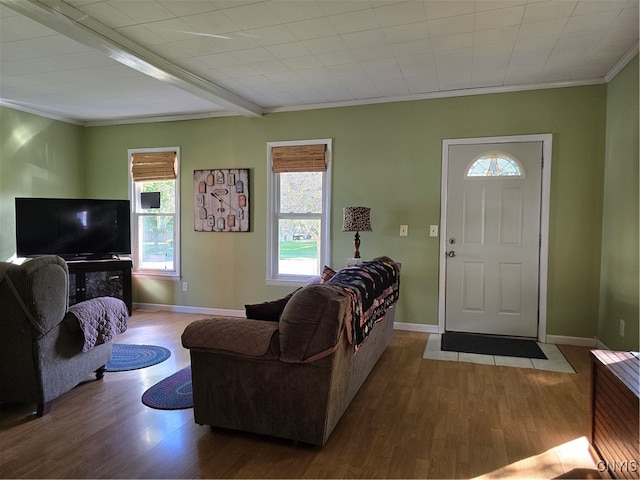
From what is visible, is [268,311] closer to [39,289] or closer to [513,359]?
[39,289]

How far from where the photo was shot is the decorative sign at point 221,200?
16.9ft

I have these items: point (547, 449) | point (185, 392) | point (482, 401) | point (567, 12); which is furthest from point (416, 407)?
point (567, 12)

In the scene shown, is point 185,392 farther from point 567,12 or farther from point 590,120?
point 590,120

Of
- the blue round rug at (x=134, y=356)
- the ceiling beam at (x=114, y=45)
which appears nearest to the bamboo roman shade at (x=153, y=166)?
the ceiling beam at (x=114, y=45)

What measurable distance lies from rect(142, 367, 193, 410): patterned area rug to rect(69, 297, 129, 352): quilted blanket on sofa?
0.49 m

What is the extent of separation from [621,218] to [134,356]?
167 inches

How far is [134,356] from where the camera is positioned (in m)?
3.67

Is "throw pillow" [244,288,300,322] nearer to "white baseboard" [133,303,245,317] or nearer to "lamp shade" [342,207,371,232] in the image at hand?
"lamp shade" [342,207,371,232]

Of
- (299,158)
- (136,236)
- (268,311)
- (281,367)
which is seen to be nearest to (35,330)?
(268,311)

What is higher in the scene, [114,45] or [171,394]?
[114,45]

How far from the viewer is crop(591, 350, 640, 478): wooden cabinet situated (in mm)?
1696

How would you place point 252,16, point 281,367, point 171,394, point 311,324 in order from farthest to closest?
1. point 171,394
2. point 252,16
3. point 281,367
4. point 311,324

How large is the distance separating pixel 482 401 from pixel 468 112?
285cm

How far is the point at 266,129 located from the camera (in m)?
5.07
